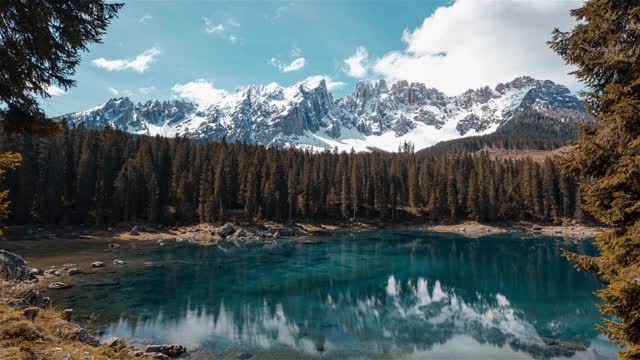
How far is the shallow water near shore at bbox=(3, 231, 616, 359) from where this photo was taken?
26.5 meters

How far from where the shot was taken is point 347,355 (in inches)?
960

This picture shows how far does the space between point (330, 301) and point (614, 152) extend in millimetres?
31417

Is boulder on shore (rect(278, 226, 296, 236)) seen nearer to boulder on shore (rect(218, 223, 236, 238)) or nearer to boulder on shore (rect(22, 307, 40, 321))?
boulder on shore (rect(218, 223, 236, 238))

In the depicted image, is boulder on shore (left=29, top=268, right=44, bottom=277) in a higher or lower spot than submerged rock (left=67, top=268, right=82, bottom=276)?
higher

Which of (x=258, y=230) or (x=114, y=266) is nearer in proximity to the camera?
(x=114, y=266)

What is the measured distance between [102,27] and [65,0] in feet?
3.53

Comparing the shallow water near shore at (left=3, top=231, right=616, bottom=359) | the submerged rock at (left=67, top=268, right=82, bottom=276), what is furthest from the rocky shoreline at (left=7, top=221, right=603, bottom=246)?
the submerged rock at (left=67, top=268, right=82, bottom=276)

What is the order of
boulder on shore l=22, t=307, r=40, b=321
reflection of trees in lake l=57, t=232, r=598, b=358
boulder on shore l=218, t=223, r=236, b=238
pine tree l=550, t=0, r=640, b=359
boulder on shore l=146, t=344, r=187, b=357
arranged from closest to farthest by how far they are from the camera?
pine tree l=550, t=0, r=640, b=359 → boulder on shore l=22, t=307, r=40, b=321 → boulder on shore l=146, t=344, r=187, b=357 → reflection of trees in lake l=57, t=232, r=598, b=358 → boulder on shore l=218, t=223, r=236, b=238

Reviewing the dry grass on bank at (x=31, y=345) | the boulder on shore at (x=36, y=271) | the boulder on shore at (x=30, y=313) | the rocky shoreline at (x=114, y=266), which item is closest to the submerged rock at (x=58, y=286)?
the rocky shoreline at (x=114, y=266)

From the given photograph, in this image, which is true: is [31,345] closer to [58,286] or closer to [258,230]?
[58,286]

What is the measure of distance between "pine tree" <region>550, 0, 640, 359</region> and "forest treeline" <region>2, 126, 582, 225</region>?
8482 cm

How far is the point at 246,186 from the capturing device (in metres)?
95.9

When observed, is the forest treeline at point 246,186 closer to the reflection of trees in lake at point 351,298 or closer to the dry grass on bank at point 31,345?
the reflection of trees in lake at point 351,298

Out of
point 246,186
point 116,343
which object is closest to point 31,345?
point 116,343
